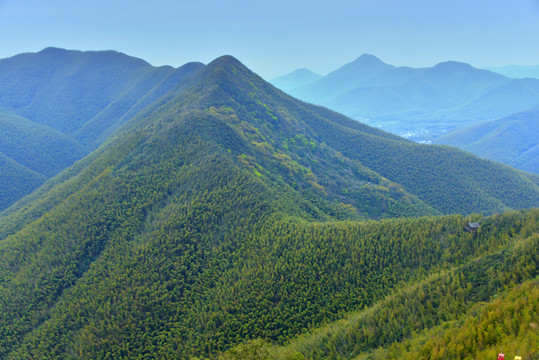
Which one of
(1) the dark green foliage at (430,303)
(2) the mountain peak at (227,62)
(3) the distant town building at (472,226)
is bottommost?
(1) the dark green foliage at (430,303)

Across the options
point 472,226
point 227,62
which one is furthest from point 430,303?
point 227,62

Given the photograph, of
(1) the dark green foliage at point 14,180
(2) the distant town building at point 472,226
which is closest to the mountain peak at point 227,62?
(1) the dark green foliage at point 14,180

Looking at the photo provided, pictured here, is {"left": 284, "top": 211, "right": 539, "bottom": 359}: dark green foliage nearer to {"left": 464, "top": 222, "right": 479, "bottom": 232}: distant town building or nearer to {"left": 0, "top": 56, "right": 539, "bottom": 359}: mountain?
{"left": 0, "top": 56, "right": 539, "bottom": 359}: mountain

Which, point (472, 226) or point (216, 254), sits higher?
point (472, 226)

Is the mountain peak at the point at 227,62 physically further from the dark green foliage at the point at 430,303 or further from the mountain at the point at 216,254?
the dark green foliage at the point at 430,303

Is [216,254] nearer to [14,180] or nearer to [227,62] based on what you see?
[227,62]

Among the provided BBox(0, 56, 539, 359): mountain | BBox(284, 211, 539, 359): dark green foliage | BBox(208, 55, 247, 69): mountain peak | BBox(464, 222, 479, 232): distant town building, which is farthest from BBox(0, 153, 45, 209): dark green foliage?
BBox(464, 222, 479, 232): distant town building

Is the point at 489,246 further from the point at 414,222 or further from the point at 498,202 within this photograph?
the point at 498,202

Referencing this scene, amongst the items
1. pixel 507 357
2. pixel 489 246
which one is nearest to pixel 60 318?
pixel 507 357
